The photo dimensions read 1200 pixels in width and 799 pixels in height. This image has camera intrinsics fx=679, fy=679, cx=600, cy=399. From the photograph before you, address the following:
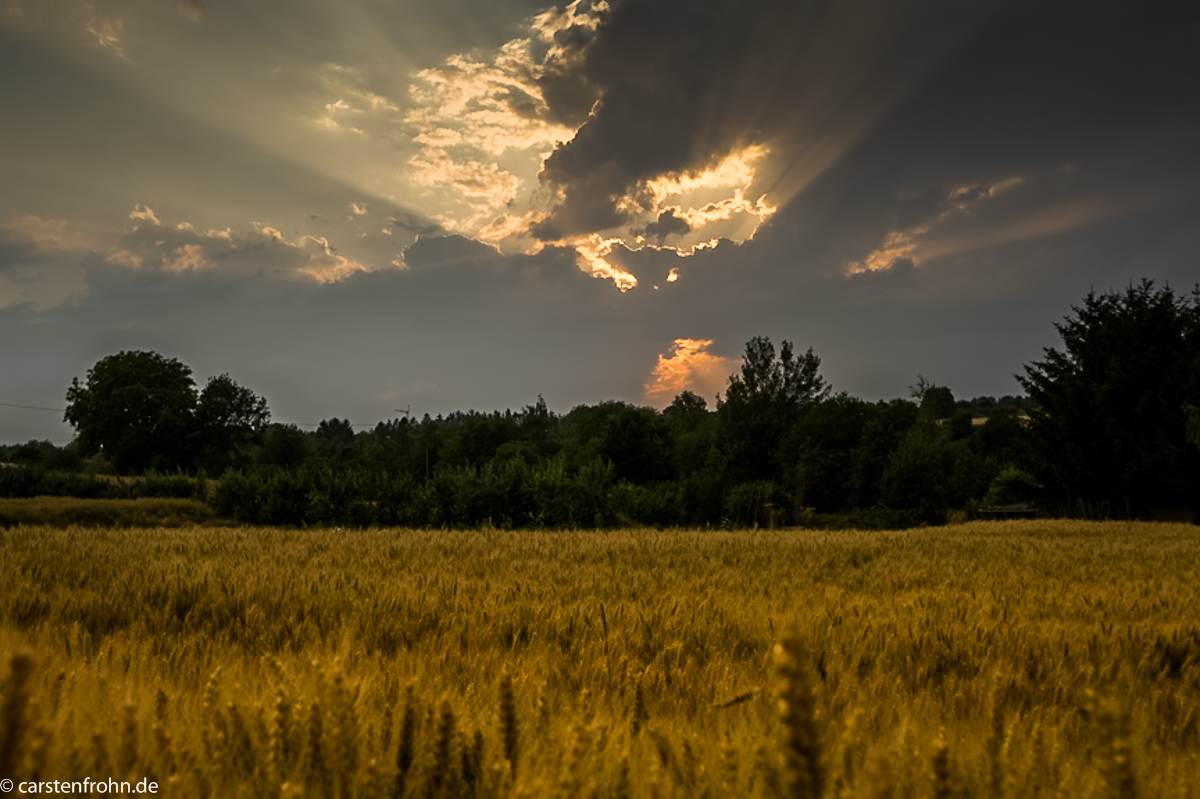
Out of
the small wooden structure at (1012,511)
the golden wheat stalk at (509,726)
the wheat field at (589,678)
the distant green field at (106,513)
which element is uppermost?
the golden wheat stalk at (509,726)

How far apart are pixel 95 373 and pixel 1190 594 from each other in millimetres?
91739

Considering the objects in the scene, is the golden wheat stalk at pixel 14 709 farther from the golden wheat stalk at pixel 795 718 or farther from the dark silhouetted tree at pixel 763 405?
the dark silhouetted tree at pixel 763 405

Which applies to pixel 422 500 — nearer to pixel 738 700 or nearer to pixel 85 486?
pixel 85 486

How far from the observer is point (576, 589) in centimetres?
472

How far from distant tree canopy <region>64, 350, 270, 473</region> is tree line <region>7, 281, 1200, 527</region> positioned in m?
0.20

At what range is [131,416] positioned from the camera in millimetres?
71688

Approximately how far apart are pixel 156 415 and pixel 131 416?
2.23 metres

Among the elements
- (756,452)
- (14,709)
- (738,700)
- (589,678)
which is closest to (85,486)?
(589,678)

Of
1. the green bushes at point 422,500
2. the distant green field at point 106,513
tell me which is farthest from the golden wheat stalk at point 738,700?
the distant green field at point 106,513

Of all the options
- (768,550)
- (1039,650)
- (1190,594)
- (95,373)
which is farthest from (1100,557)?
(95,373)

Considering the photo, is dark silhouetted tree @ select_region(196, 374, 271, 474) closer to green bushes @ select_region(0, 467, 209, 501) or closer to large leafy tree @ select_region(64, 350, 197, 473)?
large leafy tree @ select_region(64, 350, 197, 473)

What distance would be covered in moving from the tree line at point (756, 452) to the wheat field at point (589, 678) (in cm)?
2219

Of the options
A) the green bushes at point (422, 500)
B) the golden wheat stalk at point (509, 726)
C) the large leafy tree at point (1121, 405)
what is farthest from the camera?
the large leafy tree at point (1121, 405)

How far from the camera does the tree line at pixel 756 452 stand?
28.3 metres
